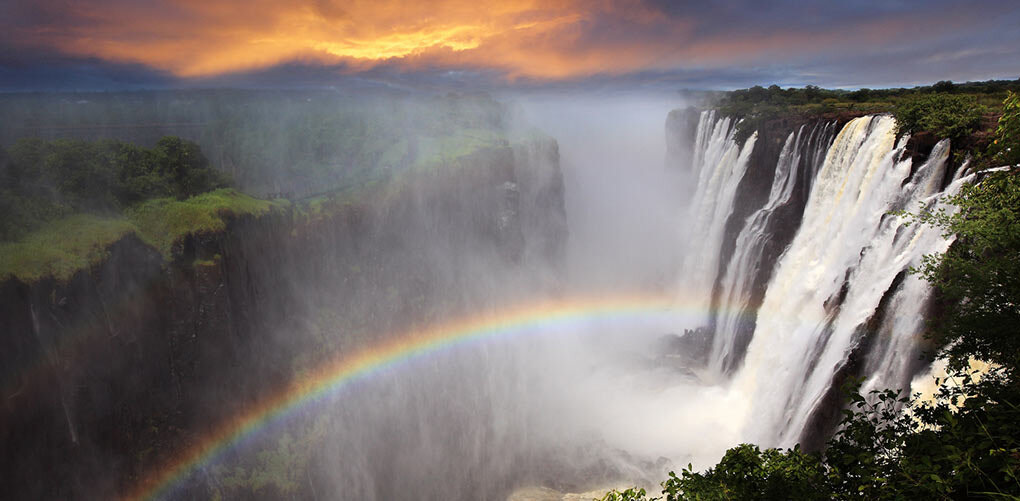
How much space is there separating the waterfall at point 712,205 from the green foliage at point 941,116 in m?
16.2

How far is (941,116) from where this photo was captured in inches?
719

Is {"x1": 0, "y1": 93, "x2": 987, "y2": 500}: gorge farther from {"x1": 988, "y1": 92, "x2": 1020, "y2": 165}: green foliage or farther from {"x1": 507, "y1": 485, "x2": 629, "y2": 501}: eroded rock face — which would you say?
{"x1": 988, "y1": 92, "x2": 1020, "y2": 165}: green foliage

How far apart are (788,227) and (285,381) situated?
30731mm

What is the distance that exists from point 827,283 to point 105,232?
107 feet

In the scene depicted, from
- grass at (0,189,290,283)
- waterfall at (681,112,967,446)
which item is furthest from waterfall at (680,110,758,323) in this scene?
grass at (0,189,290,283)

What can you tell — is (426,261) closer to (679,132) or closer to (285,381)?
(285,381)

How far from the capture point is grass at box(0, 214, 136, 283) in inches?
764

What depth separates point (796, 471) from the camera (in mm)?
8086

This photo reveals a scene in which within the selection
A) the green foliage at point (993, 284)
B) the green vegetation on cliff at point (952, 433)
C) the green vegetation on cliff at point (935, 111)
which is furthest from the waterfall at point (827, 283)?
the green vegetation on cliff at point (952, 433)

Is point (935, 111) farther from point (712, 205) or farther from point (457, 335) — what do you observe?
point (457, 335)

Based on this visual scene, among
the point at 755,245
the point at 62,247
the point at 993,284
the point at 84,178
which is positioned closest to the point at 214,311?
the point at 62,247

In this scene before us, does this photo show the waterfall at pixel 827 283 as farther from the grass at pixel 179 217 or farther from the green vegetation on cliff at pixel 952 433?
the grass at pixel 179 217

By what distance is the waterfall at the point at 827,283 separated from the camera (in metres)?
16.2

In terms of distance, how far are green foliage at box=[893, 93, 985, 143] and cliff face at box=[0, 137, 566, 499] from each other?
2970cm
